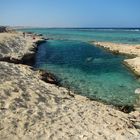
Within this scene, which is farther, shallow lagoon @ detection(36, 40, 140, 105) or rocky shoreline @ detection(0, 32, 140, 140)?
shallow lagoon @ detection(36, 40, 140, 105)

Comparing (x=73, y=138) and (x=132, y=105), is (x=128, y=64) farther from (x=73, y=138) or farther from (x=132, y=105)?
(x=73, y=138)

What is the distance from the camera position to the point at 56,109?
509 inches

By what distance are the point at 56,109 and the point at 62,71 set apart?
48.3ft

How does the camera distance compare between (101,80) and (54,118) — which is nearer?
(54,118)

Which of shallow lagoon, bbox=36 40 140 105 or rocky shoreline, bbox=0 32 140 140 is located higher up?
rocky shoreline, bbox=0 32 140 140

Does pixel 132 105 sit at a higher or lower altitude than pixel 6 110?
lower

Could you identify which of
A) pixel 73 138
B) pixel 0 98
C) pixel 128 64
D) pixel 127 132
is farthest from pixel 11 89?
pixel 128 64

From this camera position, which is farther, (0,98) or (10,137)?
(0,98)

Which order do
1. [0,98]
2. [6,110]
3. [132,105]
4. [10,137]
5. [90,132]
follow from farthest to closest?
[132,105] → [0,98] → [6,110] → [90,132] → [10,137]

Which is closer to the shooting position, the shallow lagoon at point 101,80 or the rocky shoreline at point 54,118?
the rocky shoreline at point 54,118

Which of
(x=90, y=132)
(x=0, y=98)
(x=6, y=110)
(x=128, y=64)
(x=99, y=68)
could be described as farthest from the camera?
(x=128, y=64)

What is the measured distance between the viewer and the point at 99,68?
29.5 m

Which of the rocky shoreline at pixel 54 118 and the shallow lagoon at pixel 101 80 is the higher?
the rocky shoreline at pixel 54 118

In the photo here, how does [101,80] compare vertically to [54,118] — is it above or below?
below
